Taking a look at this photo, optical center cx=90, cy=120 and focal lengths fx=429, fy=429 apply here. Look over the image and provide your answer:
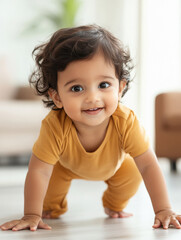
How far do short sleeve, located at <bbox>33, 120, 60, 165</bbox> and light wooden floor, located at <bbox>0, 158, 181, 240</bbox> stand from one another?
0.21 meters

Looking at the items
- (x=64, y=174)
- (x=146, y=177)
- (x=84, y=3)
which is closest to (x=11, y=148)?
(x=64, y=174)

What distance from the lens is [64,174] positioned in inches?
55.9

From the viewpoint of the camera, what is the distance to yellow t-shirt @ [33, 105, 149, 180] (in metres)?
1.26

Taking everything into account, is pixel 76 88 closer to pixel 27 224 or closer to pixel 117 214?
pixel 27 224

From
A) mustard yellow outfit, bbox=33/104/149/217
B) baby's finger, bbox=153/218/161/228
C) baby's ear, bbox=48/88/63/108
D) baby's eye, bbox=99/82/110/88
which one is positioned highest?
baby's eye, bbox=99/82/110/88

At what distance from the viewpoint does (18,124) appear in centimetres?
266

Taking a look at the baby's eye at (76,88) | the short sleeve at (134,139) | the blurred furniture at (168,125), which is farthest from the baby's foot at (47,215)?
the blurred furniture at (168,125)

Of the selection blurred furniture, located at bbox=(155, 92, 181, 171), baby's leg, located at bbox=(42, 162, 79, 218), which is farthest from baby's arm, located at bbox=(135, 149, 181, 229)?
blurred furniture, located at bbox=(155, 92, 181, 171)

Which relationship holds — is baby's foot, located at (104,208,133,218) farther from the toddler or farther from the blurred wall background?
the blurred wall background

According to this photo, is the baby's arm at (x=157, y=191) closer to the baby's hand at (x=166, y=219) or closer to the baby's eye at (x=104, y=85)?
the baby's hand at (x=166, y=219)

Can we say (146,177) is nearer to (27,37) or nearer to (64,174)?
(64,174)

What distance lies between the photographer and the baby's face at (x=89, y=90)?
116cm

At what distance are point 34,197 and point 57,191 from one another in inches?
8.9

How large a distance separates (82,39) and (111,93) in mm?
170
